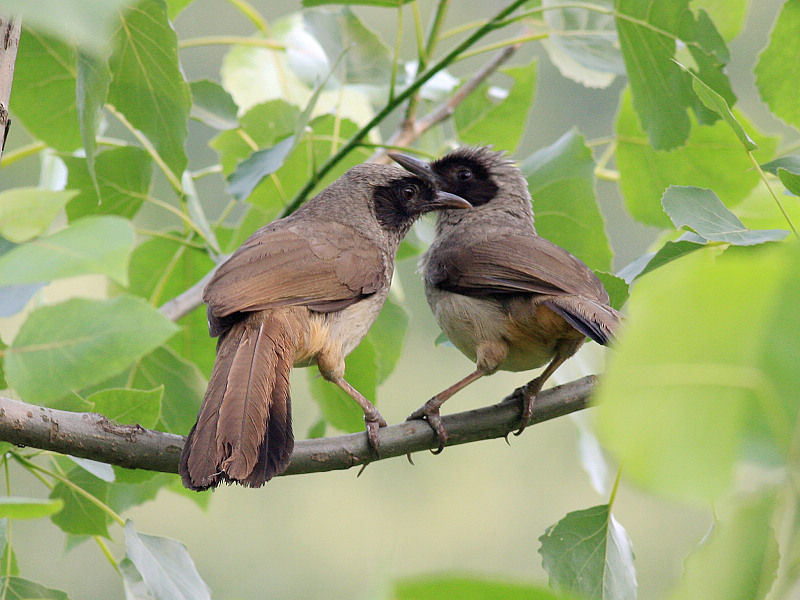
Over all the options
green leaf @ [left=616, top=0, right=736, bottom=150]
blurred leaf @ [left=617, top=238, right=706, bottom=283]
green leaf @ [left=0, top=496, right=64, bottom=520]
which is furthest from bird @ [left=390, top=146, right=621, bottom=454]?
green leaf @ [left=0, top=496, right=64, bottom=520]

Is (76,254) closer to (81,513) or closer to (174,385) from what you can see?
(81,513)

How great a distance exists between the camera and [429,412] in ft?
8.05

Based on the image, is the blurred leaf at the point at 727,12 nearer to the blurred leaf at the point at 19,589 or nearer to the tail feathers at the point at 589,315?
the tail feathers at the point at 589,315

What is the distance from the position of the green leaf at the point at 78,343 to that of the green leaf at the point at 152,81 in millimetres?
792

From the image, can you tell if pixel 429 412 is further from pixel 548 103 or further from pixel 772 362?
pixel 548 103

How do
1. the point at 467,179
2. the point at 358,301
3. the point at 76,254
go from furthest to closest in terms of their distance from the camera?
the point at 467,179 → the point at 358,301 → the point at 76,254

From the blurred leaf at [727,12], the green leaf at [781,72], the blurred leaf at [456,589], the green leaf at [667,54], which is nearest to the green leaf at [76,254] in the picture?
the blurred leaf at [456,589]

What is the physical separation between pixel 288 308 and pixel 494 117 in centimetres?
118

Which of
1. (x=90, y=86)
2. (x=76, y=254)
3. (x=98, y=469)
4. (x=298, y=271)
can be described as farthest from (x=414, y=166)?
(x=76, y=254)

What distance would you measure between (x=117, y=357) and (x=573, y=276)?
1.57 m

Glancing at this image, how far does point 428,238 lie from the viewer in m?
3.46

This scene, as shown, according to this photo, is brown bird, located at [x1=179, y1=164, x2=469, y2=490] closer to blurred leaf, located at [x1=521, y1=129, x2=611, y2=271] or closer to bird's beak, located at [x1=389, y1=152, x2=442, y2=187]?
bird's beak, located at [x1=389, y1=152, x2=442, y2=187]

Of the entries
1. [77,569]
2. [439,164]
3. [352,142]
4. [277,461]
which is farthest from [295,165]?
[77,569]

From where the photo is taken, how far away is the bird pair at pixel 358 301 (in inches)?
83.4
